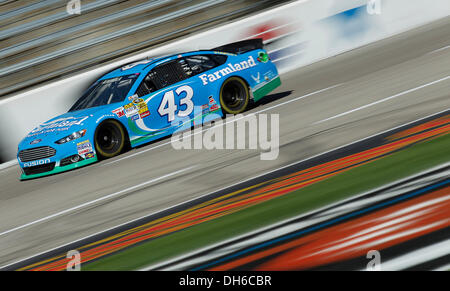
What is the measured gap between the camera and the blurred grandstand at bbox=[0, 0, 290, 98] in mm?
13773

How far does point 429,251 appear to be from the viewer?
13.9 feet

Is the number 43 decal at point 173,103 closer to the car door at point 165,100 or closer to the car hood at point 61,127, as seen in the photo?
the car door at point 165,100

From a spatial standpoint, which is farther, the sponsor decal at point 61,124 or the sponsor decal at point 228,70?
the sponsor decal at point 228,70

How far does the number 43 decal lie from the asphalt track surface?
1.52ft

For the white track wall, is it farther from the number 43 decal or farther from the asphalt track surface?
the number 43 decal

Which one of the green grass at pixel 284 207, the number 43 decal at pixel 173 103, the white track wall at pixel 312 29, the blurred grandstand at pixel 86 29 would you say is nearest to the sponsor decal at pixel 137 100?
the number 43 decal at pixel 173 103

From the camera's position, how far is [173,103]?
10062mm

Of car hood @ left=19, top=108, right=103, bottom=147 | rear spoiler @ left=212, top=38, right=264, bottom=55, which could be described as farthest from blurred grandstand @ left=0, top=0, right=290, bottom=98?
car hood @ left=19, top=108, right=103, bottom=147

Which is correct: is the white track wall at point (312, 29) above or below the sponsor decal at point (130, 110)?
above

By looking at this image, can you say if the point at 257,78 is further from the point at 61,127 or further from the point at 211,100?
the point at 61,127

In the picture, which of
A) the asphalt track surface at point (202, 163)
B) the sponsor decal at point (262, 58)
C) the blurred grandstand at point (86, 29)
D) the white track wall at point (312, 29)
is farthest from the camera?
the white track wall at point (312, 29)

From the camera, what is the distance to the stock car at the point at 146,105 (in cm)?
926

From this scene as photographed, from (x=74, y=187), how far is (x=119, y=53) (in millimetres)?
7135

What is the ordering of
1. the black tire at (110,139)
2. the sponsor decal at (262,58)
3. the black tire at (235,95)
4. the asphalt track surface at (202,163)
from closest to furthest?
the asphalt track surface at (202,163), the black tire at (110,139), the black tire at (235,95), the sponsor decal at (262,58)
